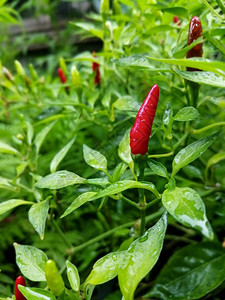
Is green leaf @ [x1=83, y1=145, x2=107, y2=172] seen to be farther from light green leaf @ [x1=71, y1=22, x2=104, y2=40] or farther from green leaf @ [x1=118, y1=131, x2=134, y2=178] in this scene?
light green leaf @ [x1=71, y1=22, x2=104, y2=40]

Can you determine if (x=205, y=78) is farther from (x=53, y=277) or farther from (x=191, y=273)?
(x=191, y=273)

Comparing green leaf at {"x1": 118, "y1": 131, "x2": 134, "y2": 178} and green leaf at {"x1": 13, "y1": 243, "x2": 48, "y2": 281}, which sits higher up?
green leaf at {"x1": 118, "y1": 131, "x2": 134, "y2": 178}

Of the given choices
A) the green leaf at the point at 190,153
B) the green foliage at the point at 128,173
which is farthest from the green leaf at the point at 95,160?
the green leaf at the point at 190,153

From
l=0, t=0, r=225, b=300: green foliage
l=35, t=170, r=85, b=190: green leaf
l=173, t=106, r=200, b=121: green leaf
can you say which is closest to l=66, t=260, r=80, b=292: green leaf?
l=0, t=0, r=225, b=300: green foliage

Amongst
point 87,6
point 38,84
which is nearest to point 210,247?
point 38,84

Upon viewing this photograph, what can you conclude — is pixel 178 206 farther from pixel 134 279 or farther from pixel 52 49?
pixel 52 49

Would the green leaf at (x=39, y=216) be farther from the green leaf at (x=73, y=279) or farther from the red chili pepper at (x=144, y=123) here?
the red chili pepper at (x=144, y=123)
